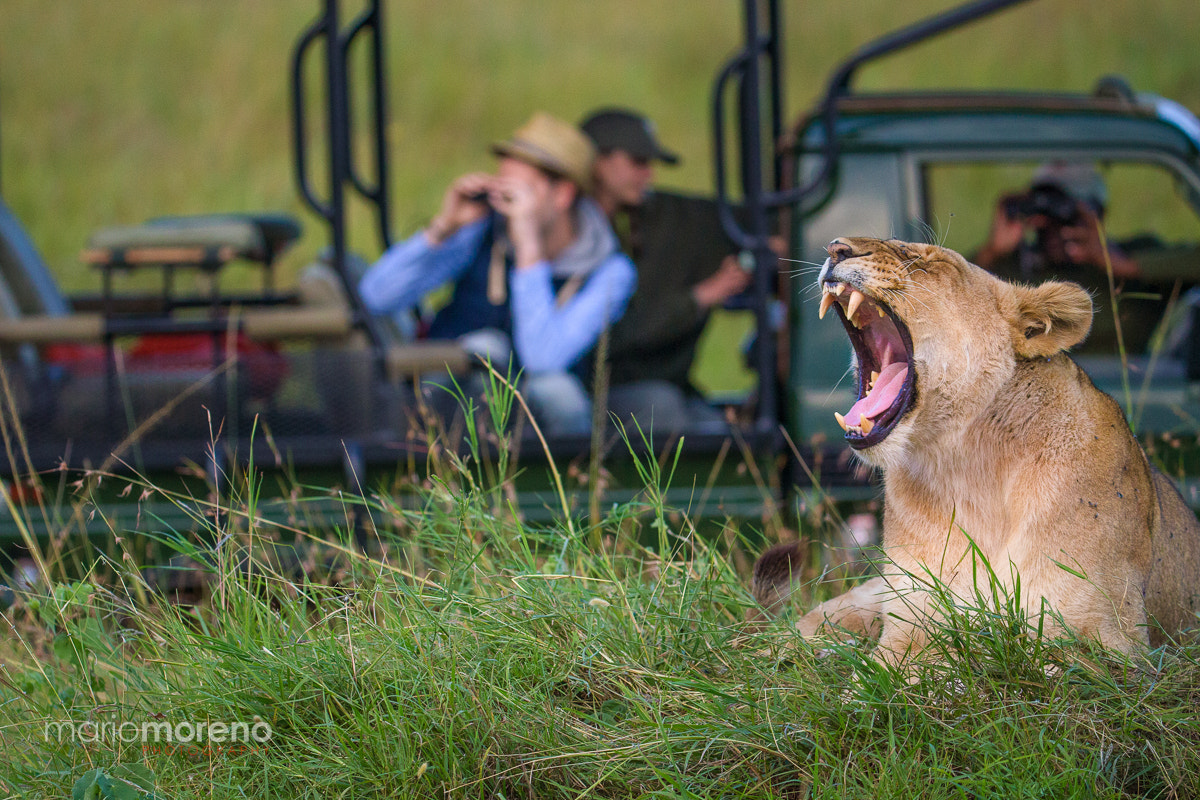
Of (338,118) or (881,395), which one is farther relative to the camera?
(338,118)

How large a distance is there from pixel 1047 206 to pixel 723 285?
1203 mm

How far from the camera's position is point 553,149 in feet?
14.8

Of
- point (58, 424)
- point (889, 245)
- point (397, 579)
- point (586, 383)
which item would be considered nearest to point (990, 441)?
point (889, 245)

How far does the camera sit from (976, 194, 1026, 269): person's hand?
404 cm

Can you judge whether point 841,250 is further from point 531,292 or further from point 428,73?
point 428,73

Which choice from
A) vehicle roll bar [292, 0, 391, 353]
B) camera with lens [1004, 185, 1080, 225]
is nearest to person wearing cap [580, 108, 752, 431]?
vehicle roll bar [292, 0, 391, 353]

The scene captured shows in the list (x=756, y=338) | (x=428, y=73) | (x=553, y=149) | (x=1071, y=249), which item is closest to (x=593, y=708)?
(x=756, y=338)

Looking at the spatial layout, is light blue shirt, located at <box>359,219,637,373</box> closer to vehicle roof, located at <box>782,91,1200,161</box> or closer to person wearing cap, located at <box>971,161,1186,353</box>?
vehicle roof, located at <box>782,91,1200,161</box>

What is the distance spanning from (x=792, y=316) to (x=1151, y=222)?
2523 millimetres

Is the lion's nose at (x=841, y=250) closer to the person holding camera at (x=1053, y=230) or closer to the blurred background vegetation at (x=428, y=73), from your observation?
the person holding camera at (x=1053, y=230)

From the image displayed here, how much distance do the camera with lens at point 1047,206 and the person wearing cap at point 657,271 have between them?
1.04 metres

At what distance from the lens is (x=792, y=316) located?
13.3 feet

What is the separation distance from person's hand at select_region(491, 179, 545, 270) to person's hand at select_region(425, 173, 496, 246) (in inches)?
4.1

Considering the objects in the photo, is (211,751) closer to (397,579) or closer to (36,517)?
(397,579)
